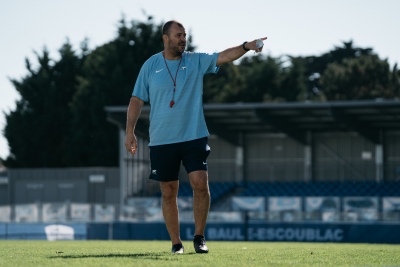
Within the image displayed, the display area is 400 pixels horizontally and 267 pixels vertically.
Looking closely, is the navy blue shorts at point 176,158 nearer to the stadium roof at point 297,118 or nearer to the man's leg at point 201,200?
the man's leg at point 201,200

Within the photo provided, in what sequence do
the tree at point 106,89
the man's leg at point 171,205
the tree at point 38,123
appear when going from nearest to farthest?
1. the man's leg at point 171,205
2. the tree at point 106,89
3. the tree at point 38,123

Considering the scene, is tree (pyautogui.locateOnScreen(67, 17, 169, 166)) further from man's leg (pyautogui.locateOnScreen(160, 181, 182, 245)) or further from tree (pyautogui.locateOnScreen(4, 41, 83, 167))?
man's leg (pyautogui.locateOnScreen(160, 181, 182, 245))

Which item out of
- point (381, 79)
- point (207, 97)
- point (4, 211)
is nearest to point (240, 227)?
point (4, 211)

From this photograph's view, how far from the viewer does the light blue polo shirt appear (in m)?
8.85

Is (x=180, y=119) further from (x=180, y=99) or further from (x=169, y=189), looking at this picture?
(x=169, y=189)

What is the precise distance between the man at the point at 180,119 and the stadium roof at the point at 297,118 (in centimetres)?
2999

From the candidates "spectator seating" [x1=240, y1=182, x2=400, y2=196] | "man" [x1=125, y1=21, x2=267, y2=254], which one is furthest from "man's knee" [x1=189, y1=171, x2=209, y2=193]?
"spectator seating" [x1=240, y1=182, x2=400, y2=196]

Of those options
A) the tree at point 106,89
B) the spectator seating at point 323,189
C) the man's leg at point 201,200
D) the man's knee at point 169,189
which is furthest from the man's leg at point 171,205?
the tree at point 106,89

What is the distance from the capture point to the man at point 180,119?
29.0 feet

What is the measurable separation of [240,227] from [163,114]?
19664 millimetres

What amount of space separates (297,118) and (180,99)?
34613 millimetres

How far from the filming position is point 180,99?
884 centimetres

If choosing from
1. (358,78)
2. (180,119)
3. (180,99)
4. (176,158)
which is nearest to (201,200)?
(176,158)

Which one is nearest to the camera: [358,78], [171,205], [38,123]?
[171,205]
